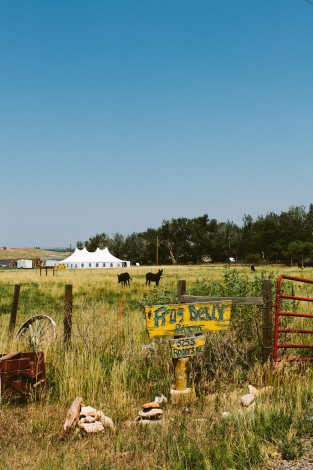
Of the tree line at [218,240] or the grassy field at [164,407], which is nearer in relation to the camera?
the grassy field at [164,407]

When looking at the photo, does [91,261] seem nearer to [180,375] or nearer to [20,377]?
[20,377]

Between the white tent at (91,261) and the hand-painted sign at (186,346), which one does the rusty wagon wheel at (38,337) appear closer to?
the hand-painted sign at (186,346)

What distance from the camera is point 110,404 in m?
6.26

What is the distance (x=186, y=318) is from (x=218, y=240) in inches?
3795

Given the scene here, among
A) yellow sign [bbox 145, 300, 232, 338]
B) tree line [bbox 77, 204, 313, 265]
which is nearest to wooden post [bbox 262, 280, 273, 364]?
yellow sign [bbox 145, 300, 232, 338]

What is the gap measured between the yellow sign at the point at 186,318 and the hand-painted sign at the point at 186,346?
0.31 feet

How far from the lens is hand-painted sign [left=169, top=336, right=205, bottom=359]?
6.41 m

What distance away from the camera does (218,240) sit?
102188 millimetres

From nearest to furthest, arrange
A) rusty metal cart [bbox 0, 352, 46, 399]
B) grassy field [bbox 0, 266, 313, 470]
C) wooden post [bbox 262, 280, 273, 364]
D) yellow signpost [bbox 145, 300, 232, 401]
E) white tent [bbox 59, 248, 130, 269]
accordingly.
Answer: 1. grassy field [bbox 0, 266, 313, 470]
2. rusty metal cart [bbox 0, 352, 46, 399]
3. yellow signpost [bbox 145, 300, 232, 401]
4. wooden post [bbox 262, 280, 273, 364]
5. white tent [bbox 59, 248, 130, 269]

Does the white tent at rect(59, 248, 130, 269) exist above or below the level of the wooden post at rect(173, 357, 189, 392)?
above

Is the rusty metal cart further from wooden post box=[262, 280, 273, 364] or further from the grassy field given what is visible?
wooden post box=[262, 280, 273, 364]

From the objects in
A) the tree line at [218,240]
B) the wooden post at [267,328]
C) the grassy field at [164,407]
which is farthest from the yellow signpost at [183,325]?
the tree line at [218,240]

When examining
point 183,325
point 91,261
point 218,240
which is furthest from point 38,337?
point 218,240

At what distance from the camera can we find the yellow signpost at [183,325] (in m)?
6.37
